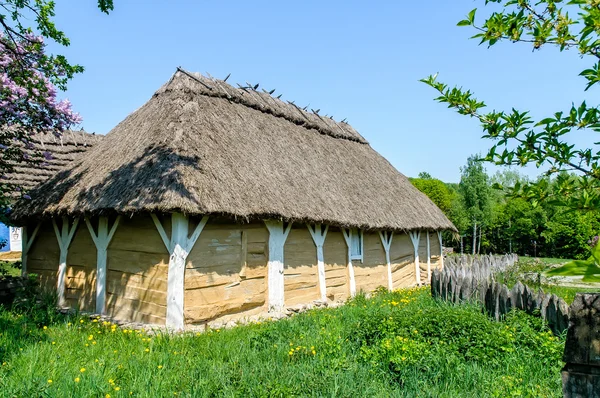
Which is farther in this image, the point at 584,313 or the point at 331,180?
the point at 331,180

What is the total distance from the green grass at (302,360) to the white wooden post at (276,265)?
2.26 metres

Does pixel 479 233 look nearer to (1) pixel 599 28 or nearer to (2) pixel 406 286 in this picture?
(2) pixel 406 286

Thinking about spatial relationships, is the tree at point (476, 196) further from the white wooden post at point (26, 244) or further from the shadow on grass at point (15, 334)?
the shadow on grass at point (15, 334)

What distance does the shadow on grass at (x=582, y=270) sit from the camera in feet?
3.50

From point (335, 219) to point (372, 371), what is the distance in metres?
5.73

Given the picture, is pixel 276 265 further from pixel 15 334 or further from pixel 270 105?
pixel 270 105

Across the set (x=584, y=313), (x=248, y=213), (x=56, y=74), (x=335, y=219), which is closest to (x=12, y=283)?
(x=56, y=74)

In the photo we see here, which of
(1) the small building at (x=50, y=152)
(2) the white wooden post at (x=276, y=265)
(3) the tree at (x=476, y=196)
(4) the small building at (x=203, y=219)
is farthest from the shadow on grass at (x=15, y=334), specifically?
(3) the tree at (x=476, y=196)

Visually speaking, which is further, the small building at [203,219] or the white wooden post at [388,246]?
the white wooden post at [388,246]

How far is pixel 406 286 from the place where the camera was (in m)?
15.0

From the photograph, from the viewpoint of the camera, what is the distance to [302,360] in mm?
5219

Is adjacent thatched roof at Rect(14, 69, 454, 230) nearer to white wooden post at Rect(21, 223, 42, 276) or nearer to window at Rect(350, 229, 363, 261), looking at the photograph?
window at Rect(350, 229, 363, 261)

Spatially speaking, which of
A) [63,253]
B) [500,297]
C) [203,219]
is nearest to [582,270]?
[500,297]

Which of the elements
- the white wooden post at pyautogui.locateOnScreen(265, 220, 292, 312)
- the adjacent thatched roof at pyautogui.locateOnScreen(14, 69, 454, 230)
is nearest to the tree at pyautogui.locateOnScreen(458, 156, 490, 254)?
the adjacent thatched roof at pyautogui.locateOnScreen(14, 69, 454, 230)
